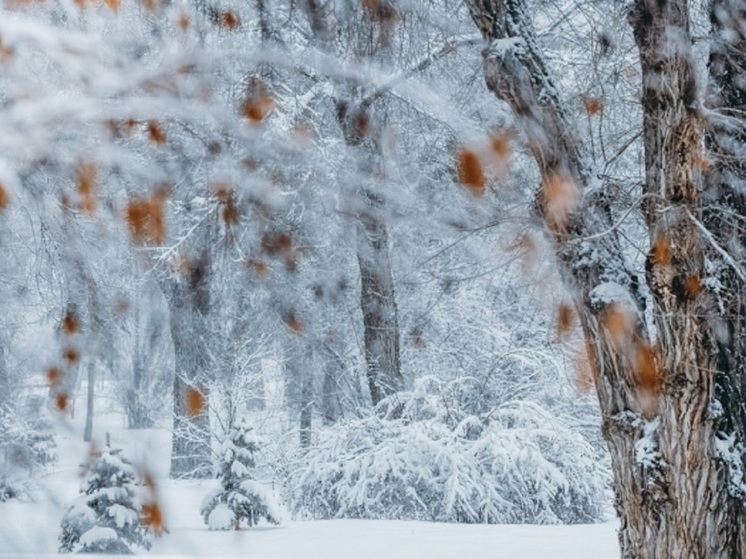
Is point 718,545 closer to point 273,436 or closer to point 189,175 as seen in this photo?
point 189,175

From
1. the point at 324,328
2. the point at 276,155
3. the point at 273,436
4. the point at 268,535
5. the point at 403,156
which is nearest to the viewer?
the point at 276,155

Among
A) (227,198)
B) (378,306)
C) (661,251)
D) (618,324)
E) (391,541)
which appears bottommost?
(391,541)

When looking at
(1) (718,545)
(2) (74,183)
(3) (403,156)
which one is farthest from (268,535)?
(2) (74,183)

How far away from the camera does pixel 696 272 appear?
2916 mm

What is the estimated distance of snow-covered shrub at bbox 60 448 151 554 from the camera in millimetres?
4168

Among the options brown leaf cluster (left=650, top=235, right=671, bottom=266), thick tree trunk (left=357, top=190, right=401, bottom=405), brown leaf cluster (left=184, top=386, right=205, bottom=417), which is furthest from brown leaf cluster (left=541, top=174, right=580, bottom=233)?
thick tree trunk (left=357, top=190, right=401, bottom=405)

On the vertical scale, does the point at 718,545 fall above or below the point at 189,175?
below

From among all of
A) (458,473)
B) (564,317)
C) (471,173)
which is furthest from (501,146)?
(458,473)

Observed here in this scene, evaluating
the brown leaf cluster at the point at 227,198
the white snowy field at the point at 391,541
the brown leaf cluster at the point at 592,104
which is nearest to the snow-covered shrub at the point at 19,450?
the white snowy field at the point at 391,541

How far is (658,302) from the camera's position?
2975 mm

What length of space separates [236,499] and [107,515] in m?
1.20

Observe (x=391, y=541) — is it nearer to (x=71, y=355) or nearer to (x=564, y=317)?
(x=564, y=317)

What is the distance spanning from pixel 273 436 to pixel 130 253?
7.85m

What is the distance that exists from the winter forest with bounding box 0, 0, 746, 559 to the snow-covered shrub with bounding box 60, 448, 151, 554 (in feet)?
0.06
